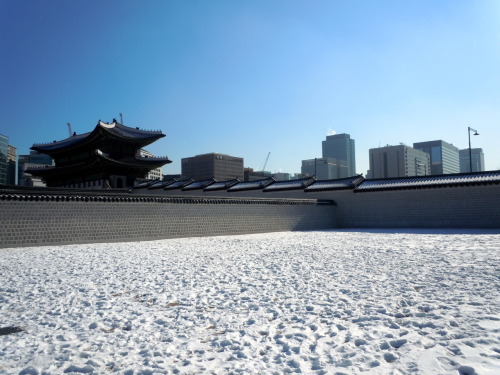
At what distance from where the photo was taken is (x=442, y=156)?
374 ft

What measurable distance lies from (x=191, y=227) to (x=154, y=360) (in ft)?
50.4

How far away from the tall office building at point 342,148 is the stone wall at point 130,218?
155 m

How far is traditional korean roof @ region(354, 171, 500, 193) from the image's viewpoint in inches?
828

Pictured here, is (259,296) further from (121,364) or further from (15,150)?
(15,150)

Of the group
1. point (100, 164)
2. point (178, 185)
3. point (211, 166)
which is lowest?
point (178, 185)

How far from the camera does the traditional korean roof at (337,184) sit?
85.4 feet

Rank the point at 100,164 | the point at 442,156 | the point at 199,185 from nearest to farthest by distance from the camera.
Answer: the point at 100,164
the point at 199,185
the point at 442,156

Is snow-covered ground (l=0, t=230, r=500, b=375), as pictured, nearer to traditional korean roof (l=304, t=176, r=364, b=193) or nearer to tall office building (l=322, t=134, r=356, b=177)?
traditional korean roof (l=304, t=176, r=364, b=193)

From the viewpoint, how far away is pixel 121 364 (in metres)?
3.66

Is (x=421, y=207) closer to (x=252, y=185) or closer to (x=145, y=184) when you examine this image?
(x=252, y=185)

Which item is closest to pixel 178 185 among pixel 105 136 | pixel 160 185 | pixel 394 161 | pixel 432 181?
pixel 160 185

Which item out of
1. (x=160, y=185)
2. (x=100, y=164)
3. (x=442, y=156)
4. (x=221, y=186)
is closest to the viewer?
(x=100, y=164)

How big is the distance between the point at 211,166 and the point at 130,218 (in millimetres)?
99913

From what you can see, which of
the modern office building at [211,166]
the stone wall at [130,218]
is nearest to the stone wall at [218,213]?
the stone wall at [130,218]
